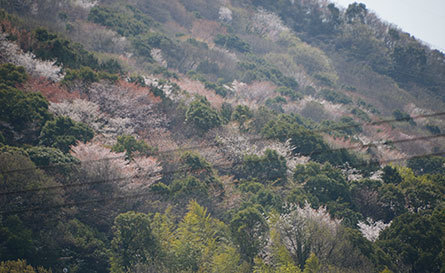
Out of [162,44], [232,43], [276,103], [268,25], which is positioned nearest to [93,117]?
[276,103]

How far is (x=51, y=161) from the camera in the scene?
18297 mm

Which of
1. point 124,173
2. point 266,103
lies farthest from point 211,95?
point 124,173

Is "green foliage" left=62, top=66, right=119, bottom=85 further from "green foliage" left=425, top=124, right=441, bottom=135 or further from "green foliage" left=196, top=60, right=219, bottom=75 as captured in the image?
"green foliage" left=425, top=124, right=441, bottom=135

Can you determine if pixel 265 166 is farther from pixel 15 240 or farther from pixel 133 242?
pixel 15 240

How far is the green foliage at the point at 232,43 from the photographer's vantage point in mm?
63969

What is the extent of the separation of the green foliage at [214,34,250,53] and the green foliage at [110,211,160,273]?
49509 millimetres

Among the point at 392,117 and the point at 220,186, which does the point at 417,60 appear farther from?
the point at 220,186

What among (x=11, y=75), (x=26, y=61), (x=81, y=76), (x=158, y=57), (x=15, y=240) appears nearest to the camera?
(x=15, y=240)

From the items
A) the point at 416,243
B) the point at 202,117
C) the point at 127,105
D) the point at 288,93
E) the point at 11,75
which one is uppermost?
the point at 416,243

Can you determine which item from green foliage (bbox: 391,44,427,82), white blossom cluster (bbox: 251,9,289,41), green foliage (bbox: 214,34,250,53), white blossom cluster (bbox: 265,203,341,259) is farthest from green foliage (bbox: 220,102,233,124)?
green foliage (bbox: 391,44,427,82)

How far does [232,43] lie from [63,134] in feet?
154

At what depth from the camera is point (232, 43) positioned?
64.9 m

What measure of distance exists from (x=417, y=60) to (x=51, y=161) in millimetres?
68977

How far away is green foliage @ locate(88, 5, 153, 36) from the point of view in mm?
50406
